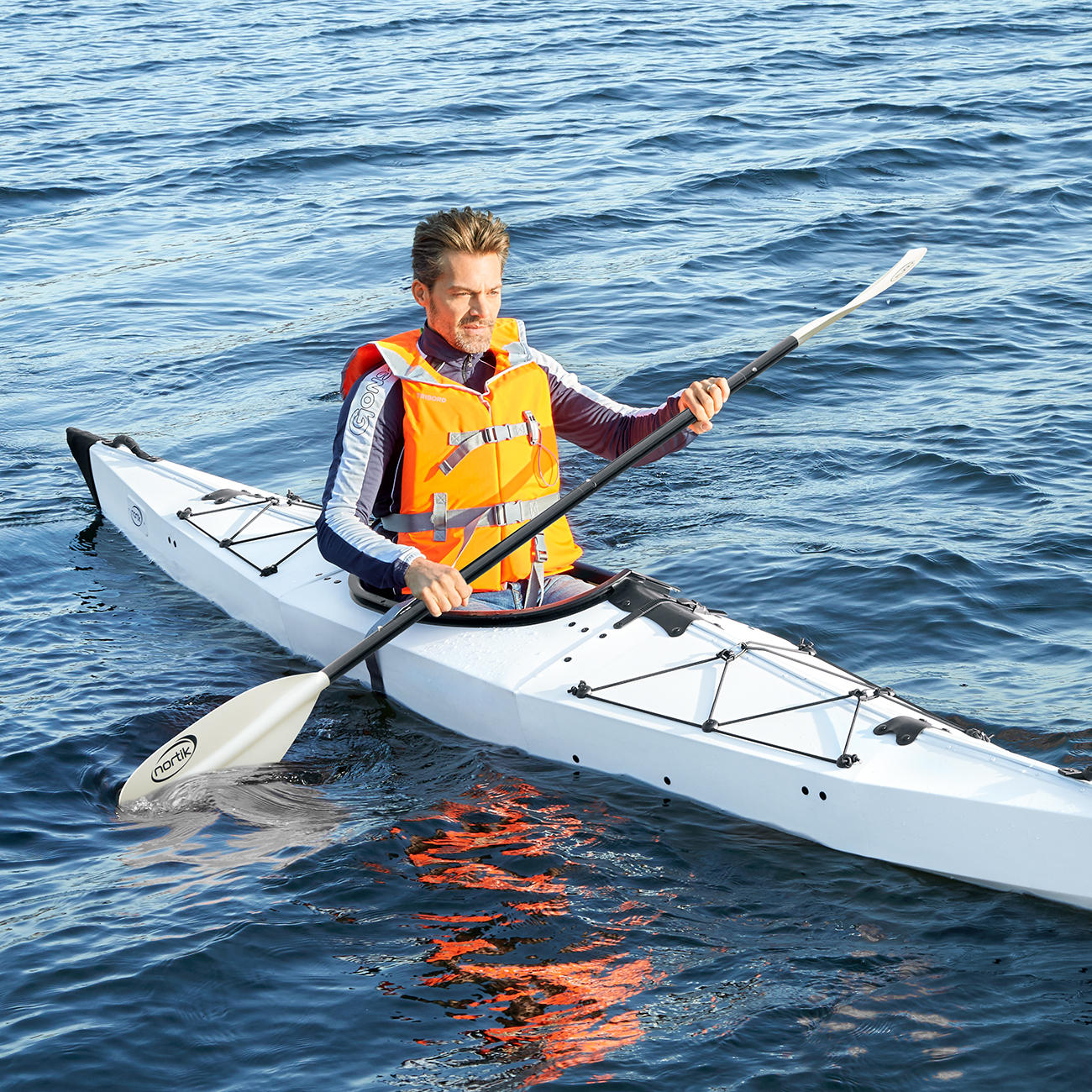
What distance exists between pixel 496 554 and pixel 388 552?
0.34m

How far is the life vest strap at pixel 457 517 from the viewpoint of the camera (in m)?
4.52

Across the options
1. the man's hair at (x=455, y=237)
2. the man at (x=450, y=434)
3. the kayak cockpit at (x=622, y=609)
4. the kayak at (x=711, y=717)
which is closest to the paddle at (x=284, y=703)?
the man at (x=450, y=434)

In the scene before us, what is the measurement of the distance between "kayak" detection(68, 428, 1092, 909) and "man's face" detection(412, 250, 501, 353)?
93cm

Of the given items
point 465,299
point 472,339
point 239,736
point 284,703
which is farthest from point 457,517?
point 239,736

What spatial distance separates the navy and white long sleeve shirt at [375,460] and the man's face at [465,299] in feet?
0.23

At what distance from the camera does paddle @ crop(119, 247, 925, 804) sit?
14.2ft

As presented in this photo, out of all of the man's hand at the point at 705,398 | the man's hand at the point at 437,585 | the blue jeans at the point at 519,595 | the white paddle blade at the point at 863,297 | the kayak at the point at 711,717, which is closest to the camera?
the kayak at the point at 711,717

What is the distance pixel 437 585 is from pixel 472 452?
56 centimetres

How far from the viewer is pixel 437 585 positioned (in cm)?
411

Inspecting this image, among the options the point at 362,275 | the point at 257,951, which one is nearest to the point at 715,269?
the point at 362,275

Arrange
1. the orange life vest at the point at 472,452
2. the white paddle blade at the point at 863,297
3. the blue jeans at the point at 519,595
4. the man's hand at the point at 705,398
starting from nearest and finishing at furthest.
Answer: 1. the man's hand at the point at 705,398
2. the orange life vest at the point at 472,452
3. the white paddle blade at the point at 863,297
4. the blue jeans at the point at 519,595

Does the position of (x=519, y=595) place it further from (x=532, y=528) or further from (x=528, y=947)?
(x=528, y=947)

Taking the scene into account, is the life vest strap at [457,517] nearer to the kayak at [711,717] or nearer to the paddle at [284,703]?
the paddle at [284,703]

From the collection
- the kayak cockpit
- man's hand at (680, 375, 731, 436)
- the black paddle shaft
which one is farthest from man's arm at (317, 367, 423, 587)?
man's hand at (680, 375, 731, 436)
